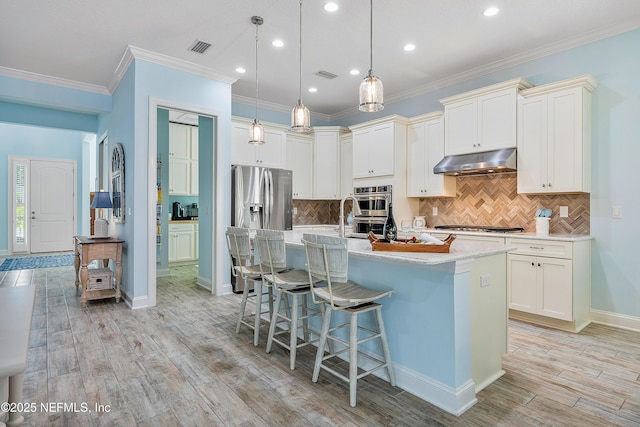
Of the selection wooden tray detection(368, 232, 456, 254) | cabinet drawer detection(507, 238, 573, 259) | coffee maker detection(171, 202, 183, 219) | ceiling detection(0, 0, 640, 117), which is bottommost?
cabinet drawer detection(507, 238, 573, 259)

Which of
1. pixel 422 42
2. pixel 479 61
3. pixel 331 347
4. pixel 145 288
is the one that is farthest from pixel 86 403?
pixel 479 61

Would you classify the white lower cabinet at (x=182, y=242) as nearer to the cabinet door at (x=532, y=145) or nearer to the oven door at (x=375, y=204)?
the oven door at (x=375, y=204)

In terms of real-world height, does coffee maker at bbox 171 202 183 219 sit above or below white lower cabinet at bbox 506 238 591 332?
above

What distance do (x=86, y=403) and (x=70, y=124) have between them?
5.42 m

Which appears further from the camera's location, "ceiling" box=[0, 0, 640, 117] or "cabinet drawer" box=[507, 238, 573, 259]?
"cabinet drawer" box=[507, 238, 573, 259]

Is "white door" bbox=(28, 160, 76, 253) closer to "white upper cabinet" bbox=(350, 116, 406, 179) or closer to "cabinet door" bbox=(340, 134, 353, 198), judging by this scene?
"cabinet door" bbox=(340, 134, 353, 198)

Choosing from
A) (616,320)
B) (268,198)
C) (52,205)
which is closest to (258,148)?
(268,198)

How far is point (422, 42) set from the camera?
388 cm

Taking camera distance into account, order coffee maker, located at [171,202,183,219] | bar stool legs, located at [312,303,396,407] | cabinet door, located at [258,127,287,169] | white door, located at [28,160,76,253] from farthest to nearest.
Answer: white door, located at [28,160,76,253] → coffee maker, located at [171,202,183,219] → cabinet door, located at [258,127,287,169] → bar stool legs, located at [312,303,396,407]

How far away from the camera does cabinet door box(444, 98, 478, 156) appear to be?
429 centimetres

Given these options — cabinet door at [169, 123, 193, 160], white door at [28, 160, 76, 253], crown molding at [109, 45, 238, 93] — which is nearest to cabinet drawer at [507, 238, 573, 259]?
crown molding at [109, 45, 238, 93]

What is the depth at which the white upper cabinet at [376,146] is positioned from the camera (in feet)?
16.7

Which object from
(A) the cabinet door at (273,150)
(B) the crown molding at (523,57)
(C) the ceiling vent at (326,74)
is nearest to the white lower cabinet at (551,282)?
(B) the crown molding at (523,57)

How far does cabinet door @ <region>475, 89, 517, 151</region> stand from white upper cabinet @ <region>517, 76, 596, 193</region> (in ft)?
0.29
